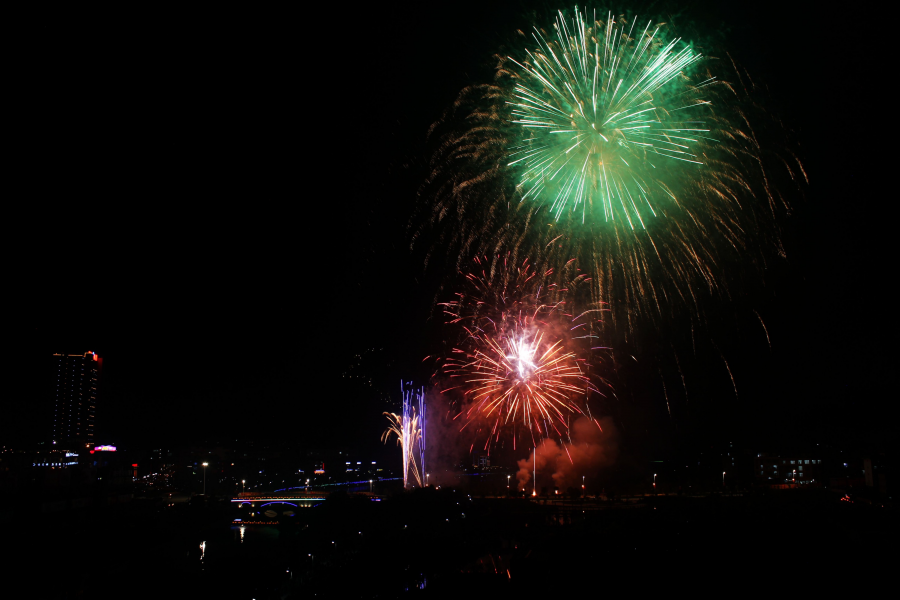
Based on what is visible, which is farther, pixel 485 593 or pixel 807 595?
pixel 485 593

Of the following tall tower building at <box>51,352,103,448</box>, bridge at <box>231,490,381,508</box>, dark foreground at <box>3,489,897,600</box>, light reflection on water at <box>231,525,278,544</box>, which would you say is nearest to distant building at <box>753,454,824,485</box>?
dark foreground at <box>3,489,897,600</box>

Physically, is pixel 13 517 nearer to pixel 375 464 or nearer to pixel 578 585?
pixel 578 585

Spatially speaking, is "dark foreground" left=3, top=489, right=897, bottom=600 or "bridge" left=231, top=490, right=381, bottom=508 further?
"bridge" left=231, top=490, right=381, bottom=508

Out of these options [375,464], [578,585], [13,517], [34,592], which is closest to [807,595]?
[578,585]

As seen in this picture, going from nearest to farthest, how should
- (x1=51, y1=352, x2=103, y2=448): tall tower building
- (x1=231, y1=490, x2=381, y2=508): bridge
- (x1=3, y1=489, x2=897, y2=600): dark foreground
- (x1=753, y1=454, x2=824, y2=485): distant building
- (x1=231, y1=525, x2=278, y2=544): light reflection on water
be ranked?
(x1=3, y1=489, x2=897, y2=600): dark foreground
(x1=231, y1=525, x2=278, y2=544): light reflection on water
(x1=231, y1=490, x2=381, y2=508): bridge
(x1=753, y1=454, x2=824, y2=485): distant building
(x1=51, y1=352, x2=103, y2=448): tall tower building

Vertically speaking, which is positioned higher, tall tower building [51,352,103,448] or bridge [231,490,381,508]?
tall tower building [51,352,103,448]

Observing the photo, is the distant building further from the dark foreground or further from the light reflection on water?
the light reflection on water

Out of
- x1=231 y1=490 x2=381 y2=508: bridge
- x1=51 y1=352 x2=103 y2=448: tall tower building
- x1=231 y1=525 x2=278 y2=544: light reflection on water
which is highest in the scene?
x1=51 y1=352 x2=103 y2=448: tall tower building
